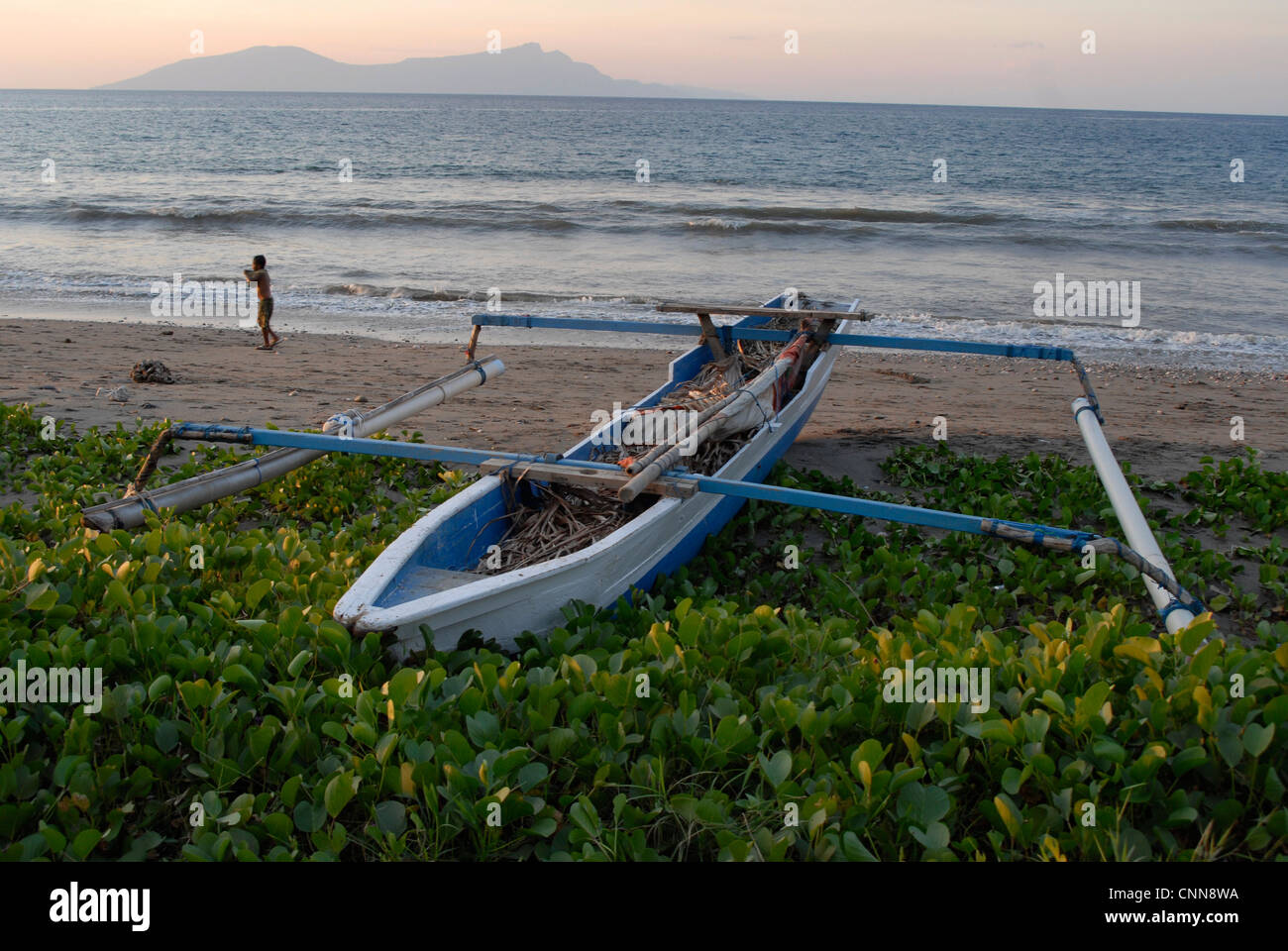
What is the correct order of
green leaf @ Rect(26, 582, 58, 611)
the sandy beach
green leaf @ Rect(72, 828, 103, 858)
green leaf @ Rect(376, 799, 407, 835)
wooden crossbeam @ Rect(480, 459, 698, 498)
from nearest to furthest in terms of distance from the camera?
green leaf @ Rect(72, 828, 103, 858), green leaf @ Rect(376, 799, 407, 835), green leaf @ Rect(26, 582, 58, 611), wooden crossbeam @ Rect(480, 459, 698, 498), the sandy beach

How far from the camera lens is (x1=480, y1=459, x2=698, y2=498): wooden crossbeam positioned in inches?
161

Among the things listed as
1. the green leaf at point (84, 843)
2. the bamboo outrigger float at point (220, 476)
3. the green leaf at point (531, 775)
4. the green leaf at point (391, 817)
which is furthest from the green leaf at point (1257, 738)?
the bamboo outrigger float at point (220, 476)

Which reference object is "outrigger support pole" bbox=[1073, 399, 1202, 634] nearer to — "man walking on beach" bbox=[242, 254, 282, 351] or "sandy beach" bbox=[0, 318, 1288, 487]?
"sandy beach" bbox=[0, 318, 1288, 487]

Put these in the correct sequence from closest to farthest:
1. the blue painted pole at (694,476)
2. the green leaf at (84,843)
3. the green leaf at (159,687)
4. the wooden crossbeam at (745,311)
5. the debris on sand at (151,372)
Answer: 1. the green leaf at (84,843)
2. the green leaf at (159,687)
3. the blue painted pole at (694,476)
4. the wooden crossbeam at (745,311)
5. the debris on sand at (151,372)

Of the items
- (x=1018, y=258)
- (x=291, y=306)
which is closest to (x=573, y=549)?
(x=291, y=306)

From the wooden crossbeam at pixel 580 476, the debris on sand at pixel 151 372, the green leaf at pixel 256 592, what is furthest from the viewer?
the debris on sand at pixel 151 372

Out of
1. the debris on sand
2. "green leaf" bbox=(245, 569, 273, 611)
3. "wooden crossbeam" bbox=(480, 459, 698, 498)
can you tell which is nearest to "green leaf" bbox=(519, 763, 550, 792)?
"green leaf" bbox=(245, 569, 273, 611)

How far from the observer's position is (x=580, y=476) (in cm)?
416

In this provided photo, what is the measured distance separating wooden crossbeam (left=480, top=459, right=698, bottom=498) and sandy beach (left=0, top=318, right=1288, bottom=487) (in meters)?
2.44

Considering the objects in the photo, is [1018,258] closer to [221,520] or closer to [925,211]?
[925,211]

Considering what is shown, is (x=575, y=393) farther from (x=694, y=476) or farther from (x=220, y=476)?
(x=694, y=476)

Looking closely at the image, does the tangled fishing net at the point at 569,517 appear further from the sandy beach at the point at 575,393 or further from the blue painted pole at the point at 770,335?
the sandy beach at the point at 575,393

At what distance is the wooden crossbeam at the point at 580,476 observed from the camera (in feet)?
13.4

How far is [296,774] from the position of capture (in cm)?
249
